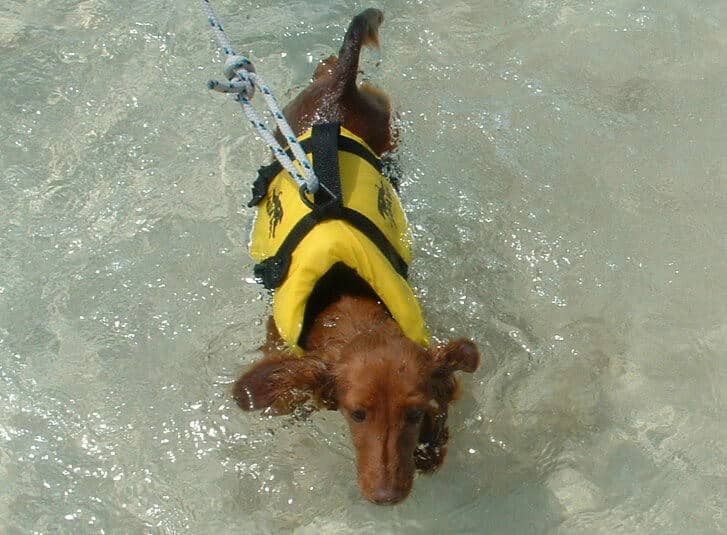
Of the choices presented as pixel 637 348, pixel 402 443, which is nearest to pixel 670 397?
pixel 637 348

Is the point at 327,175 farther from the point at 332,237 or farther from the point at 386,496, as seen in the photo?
the point at 386,496

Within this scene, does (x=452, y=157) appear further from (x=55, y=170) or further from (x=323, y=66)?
(x=55, y=170)

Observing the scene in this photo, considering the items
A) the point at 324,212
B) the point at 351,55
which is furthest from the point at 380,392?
the point at 351,55

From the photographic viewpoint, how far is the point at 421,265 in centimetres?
416

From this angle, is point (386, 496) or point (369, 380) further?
point (369, 380)

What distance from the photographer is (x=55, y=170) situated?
4.68 m

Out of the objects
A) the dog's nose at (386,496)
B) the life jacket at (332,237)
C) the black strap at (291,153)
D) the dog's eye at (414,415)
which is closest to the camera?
the dog's nose at (386,496)

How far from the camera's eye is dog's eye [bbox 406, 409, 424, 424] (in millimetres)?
2727

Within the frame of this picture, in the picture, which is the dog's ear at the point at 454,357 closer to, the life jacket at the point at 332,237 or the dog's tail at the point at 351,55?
the life jacket at the point at 332,237

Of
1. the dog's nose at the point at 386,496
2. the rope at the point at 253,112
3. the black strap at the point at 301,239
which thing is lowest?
the dog's nose at the point at 386,496

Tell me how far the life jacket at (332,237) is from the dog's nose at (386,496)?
651mm

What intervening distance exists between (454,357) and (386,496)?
24.2 inches

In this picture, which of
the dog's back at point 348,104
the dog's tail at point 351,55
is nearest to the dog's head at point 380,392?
the dog's back at point 348,104

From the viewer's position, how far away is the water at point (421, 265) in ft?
11.6
